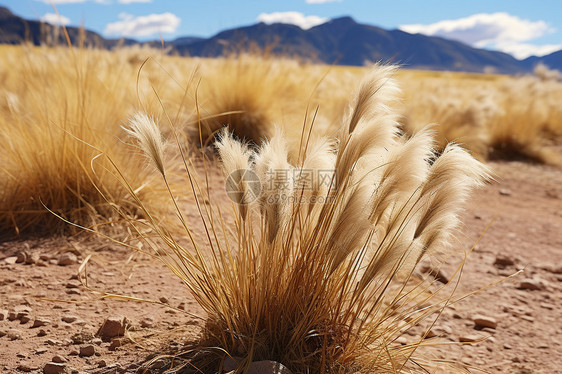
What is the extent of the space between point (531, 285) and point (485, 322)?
0.66 metres

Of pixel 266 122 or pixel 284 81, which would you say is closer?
pixel 266 122

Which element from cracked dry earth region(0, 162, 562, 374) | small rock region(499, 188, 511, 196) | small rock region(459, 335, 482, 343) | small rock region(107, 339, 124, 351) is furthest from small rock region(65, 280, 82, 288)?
small rock region(499, 188, 511, 196)

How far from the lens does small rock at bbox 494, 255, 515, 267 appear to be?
9.53 feet

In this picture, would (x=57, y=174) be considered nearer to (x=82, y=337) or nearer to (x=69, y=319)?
(x=69, y=319)

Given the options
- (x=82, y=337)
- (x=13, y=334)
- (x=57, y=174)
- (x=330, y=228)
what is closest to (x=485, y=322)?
(x=330, y=228)

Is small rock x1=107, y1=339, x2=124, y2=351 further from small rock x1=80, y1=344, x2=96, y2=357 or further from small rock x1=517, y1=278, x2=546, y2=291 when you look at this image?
small rock x1=517, y1=278, x2=546, y2=291

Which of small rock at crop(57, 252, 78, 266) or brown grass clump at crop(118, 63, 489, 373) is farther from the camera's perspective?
small rock at crop(57, 252, 78, 266)

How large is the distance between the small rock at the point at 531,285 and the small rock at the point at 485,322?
59 centimetres

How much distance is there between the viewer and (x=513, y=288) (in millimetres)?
2609

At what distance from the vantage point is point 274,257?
1.39 meters

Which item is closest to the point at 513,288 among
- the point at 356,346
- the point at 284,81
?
the point at 356,346

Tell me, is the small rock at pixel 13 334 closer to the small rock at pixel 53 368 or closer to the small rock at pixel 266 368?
the small rock at pixel 53 368

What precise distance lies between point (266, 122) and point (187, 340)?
3.53 m

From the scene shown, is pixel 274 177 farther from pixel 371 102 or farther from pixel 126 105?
pixel 126 105
